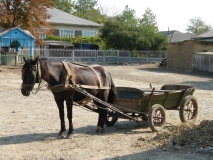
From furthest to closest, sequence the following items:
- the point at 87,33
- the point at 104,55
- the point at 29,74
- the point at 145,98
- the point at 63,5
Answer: the point at 63,5 < the point at 87,33 < the point at 104,55 < the point at 145,98 < the point at 29,74

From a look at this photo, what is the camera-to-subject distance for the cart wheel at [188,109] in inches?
407

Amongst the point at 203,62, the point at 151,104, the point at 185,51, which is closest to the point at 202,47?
the point at 185,51

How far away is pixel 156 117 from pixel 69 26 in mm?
50141

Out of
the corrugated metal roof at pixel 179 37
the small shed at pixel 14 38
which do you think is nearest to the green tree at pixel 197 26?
the corrugated metal roof at pixel 179 37

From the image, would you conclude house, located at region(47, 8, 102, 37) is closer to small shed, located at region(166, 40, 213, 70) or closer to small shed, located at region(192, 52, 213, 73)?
small shed, located at region(166, 40, 213, 70)

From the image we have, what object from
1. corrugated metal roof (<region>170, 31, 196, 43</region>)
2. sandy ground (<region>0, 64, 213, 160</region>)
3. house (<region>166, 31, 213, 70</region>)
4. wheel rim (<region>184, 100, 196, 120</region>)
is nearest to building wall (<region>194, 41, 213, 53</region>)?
house (<region>166, 31, 213, 70</region>)

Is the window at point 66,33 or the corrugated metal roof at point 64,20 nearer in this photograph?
the corrugated metal roof at point 64,20

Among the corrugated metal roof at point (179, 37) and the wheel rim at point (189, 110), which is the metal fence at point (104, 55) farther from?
the wheel rim at point (189, 110)

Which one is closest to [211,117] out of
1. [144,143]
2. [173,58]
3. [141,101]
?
[141,101]

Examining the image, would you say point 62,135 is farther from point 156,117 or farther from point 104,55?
point 104,55

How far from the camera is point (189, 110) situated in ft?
35.6

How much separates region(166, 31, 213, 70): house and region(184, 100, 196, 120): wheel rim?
2465 centimetres

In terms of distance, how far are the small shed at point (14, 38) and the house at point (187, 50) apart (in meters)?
14.4

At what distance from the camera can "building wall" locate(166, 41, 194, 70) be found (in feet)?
118
